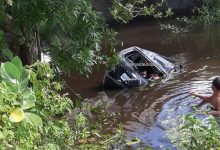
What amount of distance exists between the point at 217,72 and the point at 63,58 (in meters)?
8.47

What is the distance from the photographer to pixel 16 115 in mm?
2623

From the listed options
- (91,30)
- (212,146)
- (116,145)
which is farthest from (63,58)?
(212,146)

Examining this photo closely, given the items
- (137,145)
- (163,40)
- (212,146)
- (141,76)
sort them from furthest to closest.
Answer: (163,40) < (141,76) < (137,145) < (212,146)

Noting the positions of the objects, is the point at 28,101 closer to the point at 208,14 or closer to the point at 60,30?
the point at 60,30

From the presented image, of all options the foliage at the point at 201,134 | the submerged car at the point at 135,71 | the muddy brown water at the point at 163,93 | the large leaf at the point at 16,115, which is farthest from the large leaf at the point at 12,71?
the submerged car at the point at 135,71

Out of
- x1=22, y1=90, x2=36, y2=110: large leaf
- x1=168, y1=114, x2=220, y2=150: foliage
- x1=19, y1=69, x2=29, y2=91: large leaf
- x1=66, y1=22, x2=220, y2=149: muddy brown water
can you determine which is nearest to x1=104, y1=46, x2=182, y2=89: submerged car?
x1=66, y1=22, x2=220, y2=149: muddy brown water

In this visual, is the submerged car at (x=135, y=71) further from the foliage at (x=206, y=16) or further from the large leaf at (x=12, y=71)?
the foliage at (x=206, y=16)

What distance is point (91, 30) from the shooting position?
570 centimetres

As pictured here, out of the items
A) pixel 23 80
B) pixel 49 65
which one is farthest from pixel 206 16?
pixel 23 80

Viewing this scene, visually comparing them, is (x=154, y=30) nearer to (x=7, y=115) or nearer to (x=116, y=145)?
(x=116, y=145)

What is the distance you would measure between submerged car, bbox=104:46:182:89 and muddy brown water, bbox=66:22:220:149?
0.22 meters

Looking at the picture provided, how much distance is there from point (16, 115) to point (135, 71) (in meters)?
9.35

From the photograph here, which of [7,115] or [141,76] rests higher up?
[7,115]

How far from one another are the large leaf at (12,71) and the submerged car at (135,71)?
8.85 meters
